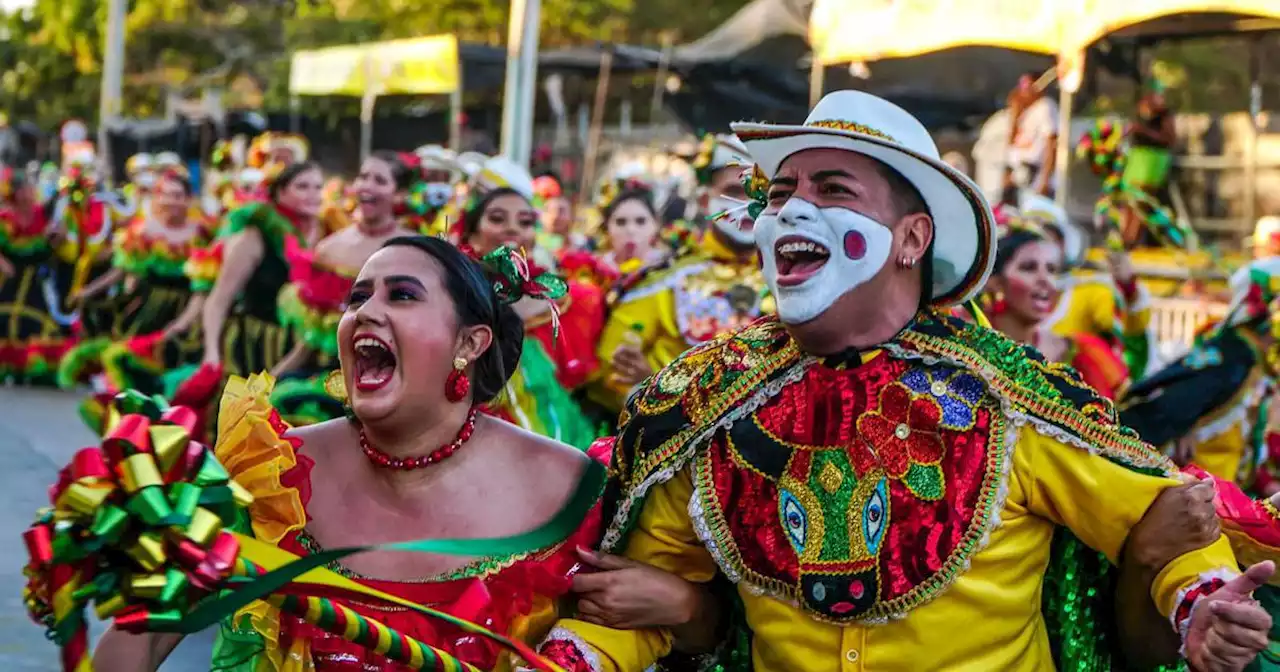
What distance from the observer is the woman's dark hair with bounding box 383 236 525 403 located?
11.4 ft

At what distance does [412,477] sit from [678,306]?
366cm

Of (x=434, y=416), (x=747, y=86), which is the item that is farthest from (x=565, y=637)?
(x=747, y=86)

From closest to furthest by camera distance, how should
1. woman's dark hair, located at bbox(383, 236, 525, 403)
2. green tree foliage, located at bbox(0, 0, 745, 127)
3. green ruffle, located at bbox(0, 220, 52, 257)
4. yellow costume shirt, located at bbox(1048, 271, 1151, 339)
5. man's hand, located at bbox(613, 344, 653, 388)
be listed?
1. woman's dark hair, located at bbox(383, 236, 525, 403)
2. man's hand, located at bbox(613, 344, 653, 388)
3. yellow costume shirt, located at bbox(1048, 271, 1151, 339)
4. green ruffle, located at bbox(0, 220, 52, 257)
5. green tree foliage, located at bbox(0, 0, 745, 127)

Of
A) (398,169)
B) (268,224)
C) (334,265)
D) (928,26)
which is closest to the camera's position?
(334,265)

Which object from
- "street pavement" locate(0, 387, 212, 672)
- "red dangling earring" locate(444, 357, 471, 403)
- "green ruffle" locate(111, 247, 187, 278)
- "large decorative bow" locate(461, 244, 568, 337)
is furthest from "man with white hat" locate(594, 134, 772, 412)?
"green ruffle" locate(111, 247, 187, 278)

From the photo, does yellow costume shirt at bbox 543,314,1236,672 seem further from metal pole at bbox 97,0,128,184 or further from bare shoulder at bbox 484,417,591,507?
metal pole at bbox 97,0,128,184

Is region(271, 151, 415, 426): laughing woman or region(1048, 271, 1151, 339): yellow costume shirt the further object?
region(1048, 271, 1151, 339): yellow costume shirt

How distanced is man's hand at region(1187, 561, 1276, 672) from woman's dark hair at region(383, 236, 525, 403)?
4.76 ft

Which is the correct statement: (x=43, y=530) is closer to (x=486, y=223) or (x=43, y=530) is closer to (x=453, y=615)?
(x=453, y=615)

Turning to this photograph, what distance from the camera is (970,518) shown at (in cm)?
325

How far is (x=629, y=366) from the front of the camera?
6.86 metres

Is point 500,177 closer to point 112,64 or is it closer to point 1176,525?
point 1176,525

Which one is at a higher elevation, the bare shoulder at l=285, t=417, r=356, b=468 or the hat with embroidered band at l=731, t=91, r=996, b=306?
the hat with embroidered band at l=731, t=91, r=996, b=306

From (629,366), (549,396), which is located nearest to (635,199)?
(629,366)
